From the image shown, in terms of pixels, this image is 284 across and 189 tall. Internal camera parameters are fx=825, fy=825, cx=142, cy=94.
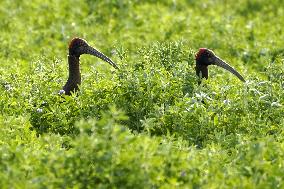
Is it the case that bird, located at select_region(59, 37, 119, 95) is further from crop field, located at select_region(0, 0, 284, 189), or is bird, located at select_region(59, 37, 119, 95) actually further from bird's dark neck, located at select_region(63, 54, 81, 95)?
crop field, located at select_region(0, 0, 284, 189)

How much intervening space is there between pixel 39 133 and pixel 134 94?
111 centimetres

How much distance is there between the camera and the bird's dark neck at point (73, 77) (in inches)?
394

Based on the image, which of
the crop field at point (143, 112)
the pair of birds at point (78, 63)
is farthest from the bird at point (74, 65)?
the crop field at point (143, 112)

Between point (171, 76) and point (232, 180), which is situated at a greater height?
point (171, 76)

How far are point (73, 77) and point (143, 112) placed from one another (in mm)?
1512

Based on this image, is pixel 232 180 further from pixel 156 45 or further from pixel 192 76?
pixel 156 45

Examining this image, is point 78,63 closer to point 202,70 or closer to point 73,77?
point 73,77

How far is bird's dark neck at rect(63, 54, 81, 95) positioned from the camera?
10.0 m

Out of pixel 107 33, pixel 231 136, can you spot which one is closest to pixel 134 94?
pixel 231 136

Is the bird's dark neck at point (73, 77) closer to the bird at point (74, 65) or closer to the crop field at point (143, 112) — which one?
the bird at point (74, 65)

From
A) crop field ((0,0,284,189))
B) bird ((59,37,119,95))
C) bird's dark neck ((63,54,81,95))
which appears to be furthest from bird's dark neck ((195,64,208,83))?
bird's dark neck ((63,54,81,95))

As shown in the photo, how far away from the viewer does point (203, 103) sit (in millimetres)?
9086

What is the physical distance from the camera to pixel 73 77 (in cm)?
1012

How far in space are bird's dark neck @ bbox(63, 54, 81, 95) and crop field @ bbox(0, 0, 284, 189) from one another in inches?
4.3
